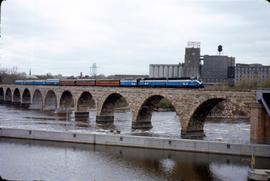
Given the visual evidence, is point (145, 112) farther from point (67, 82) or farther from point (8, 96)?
point (8, 96)

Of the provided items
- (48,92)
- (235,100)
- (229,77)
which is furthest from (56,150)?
(229,77)

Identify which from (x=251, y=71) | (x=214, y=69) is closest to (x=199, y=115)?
(x=214, y=69)

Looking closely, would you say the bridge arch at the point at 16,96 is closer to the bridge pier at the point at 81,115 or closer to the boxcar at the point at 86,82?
the boxcar at the point at 86,82

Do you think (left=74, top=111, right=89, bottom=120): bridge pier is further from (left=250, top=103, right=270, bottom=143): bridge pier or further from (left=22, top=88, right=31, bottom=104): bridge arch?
(left=250, top=103, right=270, bottom=143): bridge pier

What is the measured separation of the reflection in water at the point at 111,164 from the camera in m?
27.7

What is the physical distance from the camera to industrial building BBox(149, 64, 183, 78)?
13938 cm

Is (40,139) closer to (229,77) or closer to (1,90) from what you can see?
(1,90)

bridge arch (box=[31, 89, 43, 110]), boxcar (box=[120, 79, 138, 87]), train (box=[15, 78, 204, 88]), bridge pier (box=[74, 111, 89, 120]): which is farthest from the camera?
bridge arch (box=[31, 89, 43, 110])

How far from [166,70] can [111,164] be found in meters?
111

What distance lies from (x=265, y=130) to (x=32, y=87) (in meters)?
57.5

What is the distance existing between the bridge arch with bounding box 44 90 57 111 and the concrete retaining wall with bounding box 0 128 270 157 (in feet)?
111

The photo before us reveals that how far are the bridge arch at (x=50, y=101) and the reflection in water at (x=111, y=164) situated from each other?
38.2m

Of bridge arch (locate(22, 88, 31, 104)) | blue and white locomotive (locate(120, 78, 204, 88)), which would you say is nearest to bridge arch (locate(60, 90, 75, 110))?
blue and white locomotive (locate(120, 78, 204, 88))

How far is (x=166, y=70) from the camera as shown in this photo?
141500 millimetres
